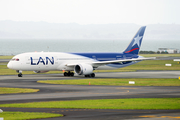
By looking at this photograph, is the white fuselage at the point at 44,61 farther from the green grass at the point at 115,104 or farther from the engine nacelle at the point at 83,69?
the green grass at the point at 115,104

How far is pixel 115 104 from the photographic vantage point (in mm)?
30797

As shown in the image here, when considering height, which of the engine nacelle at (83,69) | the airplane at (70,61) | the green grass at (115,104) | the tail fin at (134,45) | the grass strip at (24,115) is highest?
the tail fin at (134,45)

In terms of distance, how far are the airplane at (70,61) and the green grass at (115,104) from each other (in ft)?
87.2

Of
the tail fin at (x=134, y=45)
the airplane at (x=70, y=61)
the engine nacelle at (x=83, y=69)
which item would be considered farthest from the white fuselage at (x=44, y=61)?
the tail fin at (x=134, y=45)

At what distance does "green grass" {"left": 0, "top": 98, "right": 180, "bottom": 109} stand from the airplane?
2658 centimetres

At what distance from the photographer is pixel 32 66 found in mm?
58062

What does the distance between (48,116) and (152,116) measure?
7.81 metres

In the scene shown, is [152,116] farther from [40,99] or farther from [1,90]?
[1,90]

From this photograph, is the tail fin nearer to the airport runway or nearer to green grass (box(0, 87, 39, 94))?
the airport runway

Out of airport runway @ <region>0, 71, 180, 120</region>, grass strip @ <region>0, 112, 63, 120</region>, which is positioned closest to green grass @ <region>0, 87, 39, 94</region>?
airport runway @ <region>0, 71, 180, 120</region>

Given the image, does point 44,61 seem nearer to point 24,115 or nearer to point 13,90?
point 13,90

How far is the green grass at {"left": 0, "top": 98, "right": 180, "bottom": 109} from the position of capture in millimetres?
29375

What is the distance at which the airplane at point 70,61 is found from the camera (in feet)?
190

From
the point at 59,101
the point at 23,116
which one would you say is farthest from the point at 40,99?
the point at 23,116
